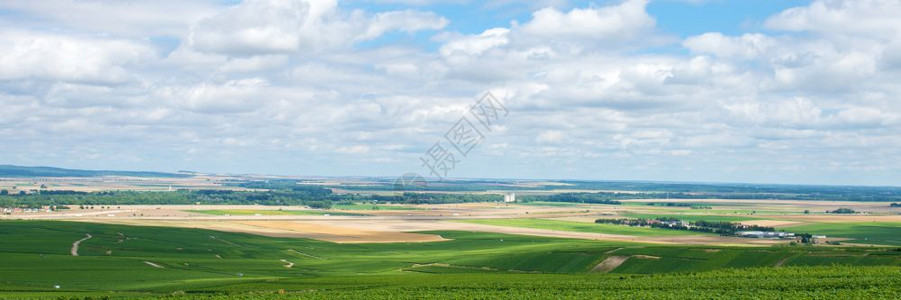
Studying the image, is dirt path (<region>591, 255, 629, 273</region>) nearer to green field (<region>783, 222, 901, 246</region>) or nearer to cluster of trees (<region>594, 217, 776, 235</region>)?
green field (<region>783, 222, 901, 246</region>)

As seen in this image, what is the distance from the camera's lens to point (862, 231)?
561 feet

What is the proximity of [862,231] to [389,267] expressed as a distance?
108 metres

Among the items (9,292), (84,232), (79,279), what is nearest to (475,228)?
(84,232)

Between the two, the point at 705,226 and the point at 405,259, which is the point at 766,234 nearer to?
the point at 705,226

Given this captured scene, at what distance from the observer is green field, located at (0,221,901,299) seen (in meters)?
60.6

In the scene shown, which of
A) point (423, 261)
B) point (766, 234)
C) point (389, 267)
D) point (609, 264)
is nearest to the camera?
point (609, 264)

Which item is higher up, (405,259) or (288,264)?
(405,259)

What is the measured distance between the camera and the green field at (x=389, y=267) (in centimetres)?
6062

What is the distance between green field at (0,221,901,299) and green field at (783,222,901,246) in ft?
160

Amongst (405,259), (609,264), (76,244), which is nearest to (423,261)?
(405,259)

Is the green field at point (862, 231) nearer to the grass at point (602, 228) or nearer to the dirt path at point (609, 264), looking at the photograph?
the grass at point (602, 228)

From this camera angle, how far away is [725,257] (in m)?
101

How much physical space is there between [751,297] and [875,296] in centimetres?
653

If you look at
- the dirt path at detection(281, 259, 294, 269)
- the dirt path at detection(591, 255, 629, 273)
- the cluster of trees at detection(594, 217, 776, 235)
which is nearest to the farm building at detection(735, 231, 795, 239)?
the cluster of trees at detection(594, 217, 776, 235)
